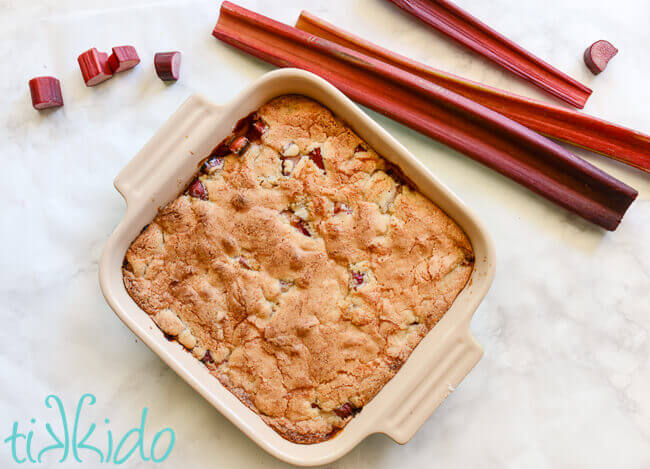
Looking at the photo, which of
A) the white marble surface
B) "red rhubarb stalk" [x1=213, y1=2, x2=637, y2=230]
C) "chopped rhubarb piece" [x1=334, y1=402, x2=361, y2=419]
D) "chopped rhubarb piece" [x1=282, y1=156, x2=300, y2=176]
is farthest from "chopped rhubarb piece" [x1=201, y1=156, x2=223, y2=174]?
"chopped rhubarb piece" [x1=334, y1=402, x2=361, y2=419]

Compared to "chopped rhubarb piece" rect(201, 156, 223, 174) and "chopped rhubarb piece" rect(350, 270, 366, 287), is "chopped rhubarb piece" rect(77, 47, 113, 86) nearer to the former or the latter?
"chopped rhubarb piece" rect(201, 156, 223, 174)

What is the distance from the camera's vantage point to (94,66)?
1.57 meters

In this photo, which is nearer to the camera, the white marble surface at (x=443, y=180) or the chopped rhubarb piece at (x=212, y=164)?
the chopped rhubarb piece at (x=212, y=164)

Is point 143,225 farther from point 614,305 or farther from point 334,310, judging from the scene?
point 614,305

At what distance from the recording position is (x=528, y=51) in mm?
1610

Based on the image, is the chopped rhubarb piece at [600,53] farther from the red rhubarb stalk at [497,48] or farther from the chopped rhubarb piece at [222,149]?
the chopped rhubarb piece at [222,149]

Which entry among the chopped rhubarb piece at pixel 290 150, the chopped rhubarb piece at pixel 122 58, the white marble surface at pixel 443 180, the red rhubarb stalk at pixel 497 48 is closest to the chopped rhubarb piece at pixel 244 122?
the chopped rhubarb piece at pixel 290 150

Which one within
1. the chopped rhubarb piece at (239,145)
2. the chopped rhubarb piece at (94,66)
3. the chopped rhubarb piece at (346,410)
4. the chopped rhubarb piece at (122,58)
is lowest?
the chopped rhubarb piece at (346,410)

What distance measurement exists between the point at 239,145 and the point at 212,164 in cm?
10

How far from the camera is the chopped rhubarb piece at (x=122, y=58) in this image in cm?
155

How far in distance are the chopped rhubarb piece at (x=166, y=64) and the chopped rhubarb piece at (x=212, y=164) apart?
36 centimetres

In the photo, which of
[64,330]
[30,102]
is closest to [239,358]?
[64,330]

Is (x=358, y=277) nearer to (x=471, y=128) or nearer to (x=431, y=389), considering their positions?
(x=431, y=389)

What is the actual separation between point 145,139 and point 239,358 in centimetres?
78
